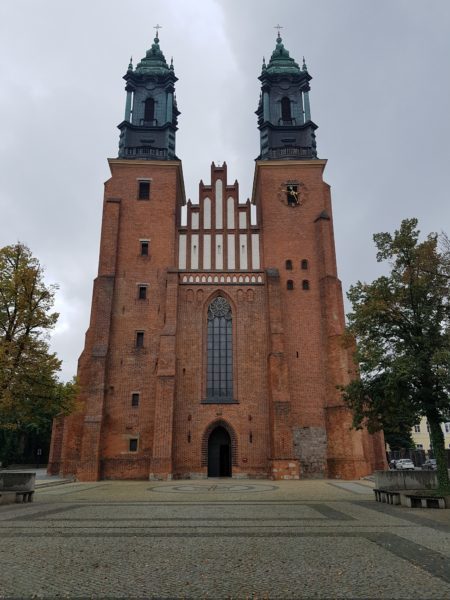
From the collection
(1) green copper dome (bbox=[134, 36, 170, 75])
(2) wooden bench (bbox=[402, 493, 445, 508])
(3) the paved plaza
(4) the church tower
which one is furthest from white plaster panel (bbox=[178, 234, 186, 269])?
(2) wooden bench (bbox=[402, 493, 445, 508])

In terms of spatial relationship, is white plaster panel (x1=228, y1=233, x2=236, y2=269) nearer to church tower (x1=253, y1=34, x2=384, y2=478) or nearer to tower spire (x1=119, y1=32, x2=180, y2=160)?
church tower (x1=253, y1=34, x2=384, y2=478)

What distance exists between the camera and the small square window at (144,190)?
30.5 metres

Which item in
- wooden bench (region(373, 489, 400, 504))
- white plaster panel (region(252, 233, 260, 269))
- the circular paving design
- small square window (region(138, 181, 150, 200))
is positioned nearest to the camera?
wooden bench (region(373, 489, 400, 504))

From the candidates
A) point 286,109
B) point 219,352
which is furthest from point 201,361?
point 286,109

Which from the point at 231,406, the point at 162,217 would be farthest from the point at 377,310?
the point at 162,217

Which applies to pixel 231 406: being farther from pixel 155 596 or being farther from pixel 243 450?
pixel 155 596

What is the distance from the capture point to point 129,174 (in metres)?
30.9

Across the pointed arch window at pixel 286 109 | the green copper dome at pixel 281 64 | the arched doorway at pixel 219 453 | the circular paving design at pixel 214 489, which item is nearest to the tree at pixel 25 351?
the circular paving design at pixel 214 489

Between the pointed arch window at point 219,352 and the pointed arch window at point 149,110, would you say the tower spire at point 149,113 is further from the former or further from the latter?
the pointed arch window at point 219,352

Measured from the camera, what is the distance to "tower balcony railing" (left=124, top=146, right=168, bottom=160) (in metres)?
31.9

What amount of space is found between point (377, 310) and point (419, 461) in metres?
30.9

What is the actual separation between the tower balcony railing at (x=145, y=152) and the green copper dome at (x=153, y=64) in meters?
6.92

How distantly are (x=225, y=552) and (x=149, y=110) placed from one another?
108 ft

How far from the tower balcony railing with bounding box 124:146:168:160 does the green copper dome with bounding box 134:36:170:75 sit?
692 centimetres
